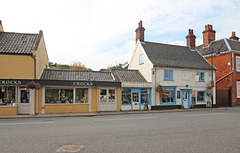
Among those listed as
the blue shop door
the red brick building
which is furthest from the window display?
the red brick building

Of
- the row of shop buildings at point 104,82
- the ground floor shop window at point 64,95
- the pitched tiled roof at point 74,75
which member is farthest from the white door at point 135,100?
the ground floor shop window at point 64,95

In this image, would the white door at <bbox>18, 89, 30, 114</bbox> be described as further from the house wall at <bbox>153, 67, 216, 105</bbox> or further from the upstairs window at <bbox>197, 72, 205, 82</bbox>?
the upstairs window at <bbox>197, 72, 205, 82</bbox>

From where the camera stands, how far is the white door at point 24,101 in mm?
17812

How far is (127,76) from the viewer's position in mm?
23328

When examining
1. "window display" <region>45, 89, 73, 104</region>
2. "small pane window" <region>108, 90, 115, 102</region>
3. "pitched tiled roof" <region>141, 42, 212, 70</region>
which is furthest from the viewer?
"pitched tiled roof" <region>141, 42, 212, 70</region>

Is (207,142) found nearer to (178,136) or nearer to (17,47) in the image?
(178,136)

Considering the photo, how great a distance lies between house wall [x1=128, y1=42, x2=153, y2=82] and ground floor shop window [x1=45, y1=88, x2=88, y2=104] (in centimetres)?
788

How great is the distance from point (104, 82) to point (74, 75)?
368 centimetres

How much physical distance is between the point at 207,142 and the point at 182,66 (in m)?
18.5

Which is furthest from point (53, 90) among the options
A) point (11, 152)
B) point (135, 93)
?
point (11, 152)

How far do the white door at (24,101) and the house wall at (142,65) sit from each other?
13.3 metres

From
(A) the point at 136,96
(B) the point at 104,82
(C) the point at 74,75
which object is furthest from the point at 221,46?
(C) the point at 74,75

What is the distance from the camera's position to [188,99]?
24766 mm

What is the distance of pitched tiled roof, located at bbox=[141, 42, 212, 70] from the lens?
24.1 m
